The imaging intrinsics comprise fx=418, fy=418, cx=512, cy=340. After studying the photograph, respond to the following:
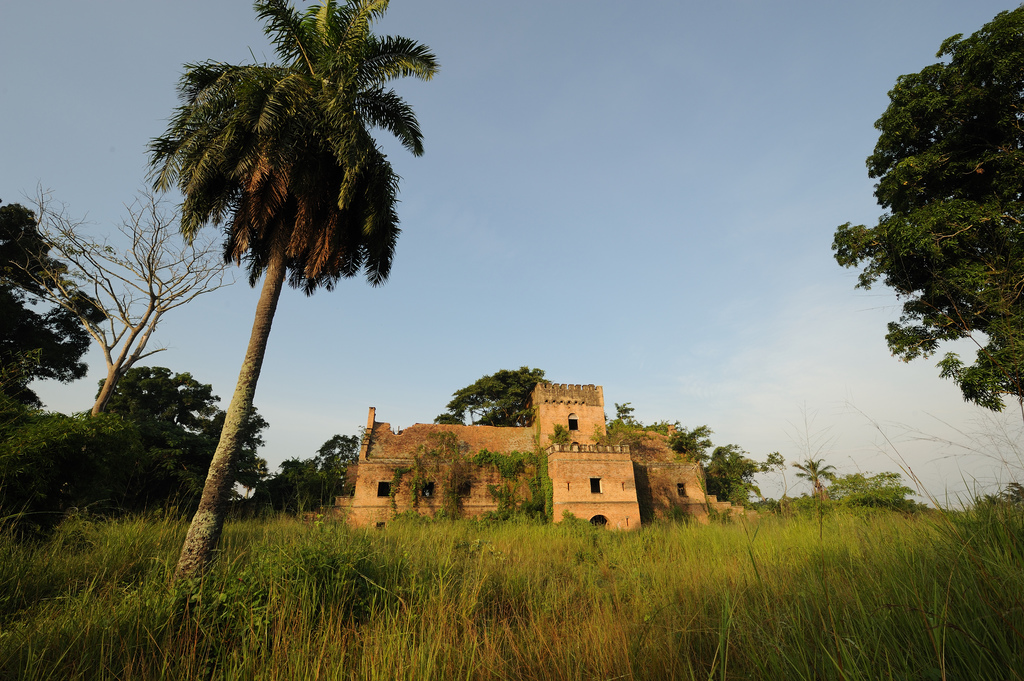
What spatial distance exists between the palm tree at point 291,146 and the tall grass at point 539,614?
3.57 meters

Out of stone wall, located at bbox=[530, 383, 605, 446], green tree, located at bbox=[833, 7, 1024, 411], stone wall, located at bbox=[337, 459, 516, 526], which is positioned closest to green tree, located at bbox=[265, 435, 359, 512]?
stone wall, located at bbox=[337, 459, 516, 526]

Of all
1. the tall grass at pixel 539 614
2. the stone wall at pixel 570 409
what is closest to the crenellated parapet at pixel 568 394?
the stone wall at pixel 570 409

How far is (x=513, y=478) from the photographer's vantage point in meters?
22.0

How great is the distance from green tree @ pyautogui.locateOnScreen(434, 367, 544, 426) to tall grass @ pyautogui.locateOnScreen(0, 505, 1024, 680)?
89.1ft

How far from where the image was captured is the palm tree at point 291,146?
771 centimetres

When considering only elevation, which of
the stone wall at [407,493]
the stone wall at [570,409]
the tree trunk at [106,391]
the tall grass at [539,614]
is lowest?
the tall grass at [539,614]

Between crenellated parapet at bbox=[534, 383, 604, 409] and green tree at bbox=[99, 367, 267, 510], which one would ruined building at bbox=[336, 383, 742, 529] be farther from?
green tree at bbox=[99, 367, 267, 510]

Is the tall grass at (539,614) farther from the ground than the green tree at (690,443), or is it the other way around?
the green tree at (690,443)

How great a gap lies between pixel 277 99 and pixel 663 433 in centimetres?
2652

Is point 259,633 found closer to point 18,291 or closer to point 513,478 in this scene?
point 513,478

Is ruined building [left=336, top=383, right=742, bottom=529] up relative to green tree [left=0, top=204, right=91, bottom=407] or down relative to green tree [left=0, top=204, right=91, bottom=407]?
down

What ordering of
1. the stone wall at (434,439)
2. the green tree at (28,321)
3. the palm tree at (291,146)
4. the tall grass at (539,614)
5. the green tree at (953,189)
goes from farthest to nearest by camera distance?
the stone wall at (434,439)
the green tree at (28,321)
the green tree at (953,189)
the palm tree at (291,146)
the tall grass at (539,614)

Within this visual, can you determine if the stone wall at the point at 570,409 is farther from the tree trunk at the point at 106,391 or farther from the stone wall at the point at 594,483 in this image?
the tree trunk at the point at 106,391

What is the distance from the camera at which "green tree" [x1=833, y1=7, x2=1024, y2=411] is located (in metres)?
10.1
